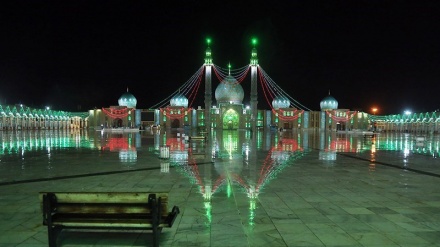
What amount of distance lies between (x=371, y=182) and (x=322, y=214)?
3774 millimetres

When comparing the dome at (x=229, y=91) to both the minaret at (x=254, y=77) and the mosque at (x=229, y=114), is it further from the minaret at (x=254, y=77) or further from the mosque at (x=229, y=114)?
the minaret at (x=254, y=77)

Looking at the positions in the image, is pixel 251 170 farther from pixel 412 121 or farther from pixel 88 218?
pixel 412 121

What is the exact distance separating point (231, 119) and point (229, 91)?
5.92 metres

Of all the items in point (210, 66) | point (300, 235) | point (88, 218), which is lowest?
point (300, 235)

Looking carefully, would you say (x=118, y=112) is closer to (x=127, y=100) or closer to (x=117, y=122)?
(x=127, y=100)

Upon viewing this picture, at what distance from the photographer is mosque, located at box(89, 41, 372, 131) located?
81.6 meters

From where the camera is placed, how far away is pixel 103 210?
15.0ft

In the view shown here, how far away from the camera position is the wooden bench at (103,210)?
4.45 meters

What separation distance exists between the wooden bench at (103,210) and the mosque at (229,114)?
71.6 metres

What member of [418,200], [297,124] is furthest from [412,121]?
[418,200]

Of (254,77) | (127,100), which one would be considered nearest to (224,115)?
(254,77)

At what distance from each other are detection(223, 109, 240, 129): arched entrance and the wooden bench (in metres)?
76.8

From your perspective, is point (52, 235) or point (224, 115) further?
point (224, 115)

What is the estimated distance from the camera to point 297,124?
298 feet
